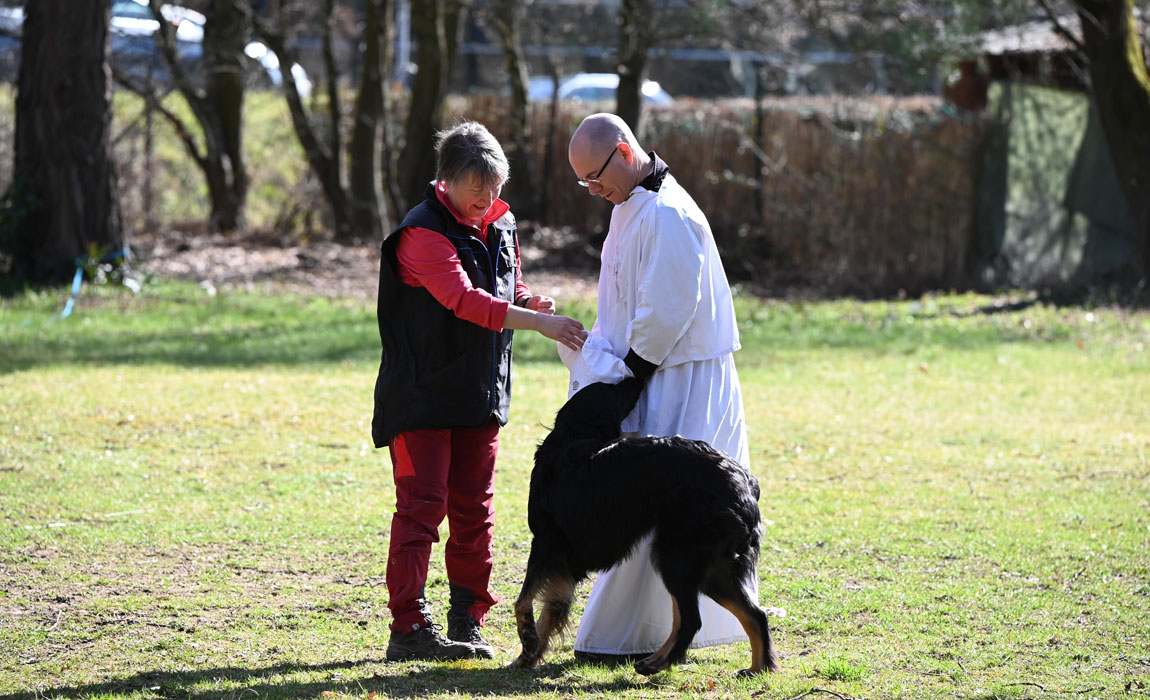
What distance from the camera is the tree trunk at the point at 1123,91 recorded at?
1480 cm

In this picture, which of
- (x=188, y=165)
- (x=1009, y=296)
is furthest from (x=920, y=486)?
(x=188, y=165)

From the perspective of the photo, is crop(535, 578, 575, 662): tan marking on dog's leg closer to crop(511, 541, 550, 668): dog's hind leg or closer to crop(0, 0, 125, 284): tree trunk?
crop(511, 541, 550, 668): dog's hind leg

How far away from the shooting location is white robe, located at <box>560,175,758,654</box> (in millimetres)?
4418

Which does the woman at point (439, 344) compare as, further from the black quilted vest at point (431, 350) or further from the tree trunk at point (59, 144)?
the tree trunk at point (59, 144)

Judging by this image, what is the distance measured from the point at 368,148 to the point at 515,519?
12.0m

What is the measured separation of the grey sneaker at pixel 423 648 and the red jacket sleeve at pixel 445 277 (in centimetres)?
118

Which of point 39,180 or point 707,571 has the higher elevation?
point 39,180

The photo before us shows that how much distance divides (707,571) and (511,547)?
210 cm

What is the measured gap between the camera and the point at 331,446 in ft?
26.9

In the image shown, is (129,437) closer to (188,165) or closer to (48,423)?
(48,423)

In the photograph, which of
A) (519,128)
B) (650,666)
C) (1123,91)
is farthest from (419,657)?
(519,128)

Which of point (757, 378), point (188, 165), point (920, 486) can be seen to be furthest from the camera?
point (188, 165)

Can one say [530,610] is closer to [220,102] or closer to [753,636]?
[753,636]

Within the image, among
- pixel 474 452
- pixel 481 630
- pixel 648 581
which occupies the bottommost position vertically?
pixel 481 630
